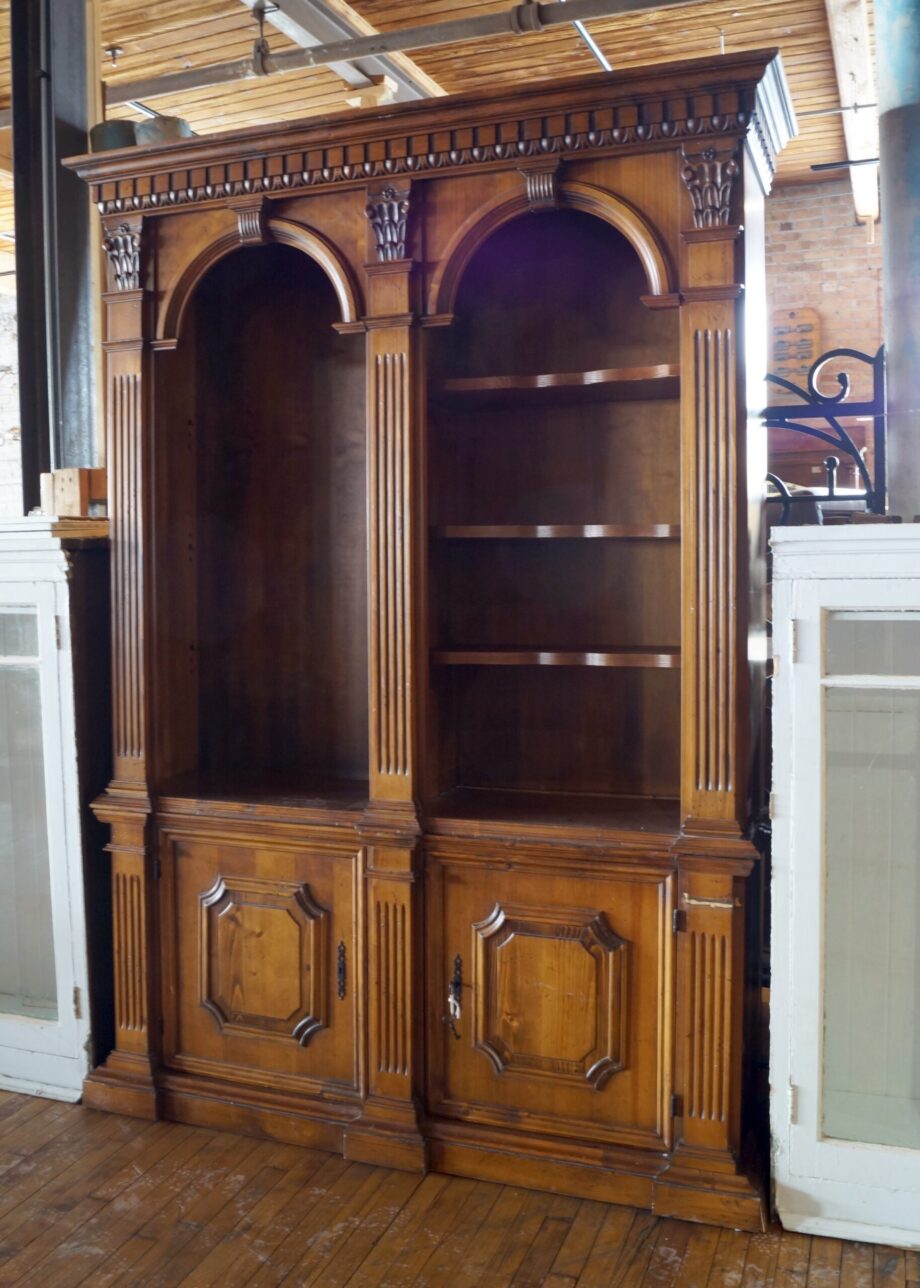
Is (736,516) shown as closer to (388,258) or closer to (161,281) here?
(388,258)

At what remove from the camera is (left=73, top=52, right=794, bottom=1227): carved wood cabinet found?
2.69 m

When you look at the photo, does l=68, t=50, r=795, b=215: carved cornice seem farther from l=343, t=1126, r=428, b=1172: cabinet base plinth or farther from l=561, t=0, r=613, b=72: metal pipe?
l=343, t=1126, r=428, b=1172: cabinet base plinth

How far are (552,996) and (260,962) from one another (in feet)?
2.68

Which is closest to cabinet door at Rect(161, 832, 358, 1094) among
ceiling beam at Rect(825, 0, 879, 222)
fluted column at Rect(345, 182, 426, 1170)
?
fluted column at Rect(345, 182, 426, 1170)

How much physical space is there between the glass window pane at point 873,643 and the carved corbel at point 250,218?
68.0 inches

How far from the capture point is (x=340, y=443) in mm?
3508

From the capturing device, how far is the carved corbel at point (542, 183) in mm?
2748

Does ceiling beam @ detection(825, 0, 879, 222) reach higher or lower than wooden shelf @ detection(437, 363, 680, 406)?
higher

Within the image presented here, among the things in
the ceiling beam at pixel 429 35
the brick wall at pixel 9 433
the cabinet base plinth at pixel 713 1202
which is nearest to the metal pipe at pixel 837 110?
the ceiling beam at pixel 429 35

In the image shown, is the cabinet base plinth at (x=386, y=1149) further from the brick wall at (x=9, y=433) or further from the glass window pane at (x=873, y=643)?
the brick wall at (x=9, y=433)

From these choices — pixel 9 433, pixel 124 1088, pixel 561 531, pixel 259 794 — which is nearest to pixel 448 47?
pixel 561 531

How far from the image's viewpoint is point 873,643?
8.39ft

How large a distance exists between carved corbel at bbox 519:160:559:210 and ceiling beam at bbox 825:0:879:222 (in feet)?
4.84

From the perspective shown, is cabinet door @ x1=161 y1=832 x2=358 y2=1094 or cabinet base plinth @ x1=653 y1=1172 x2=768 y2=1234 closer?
cabinet base plinth @ x1=653 y1=1172 x2=768 y2=1234
